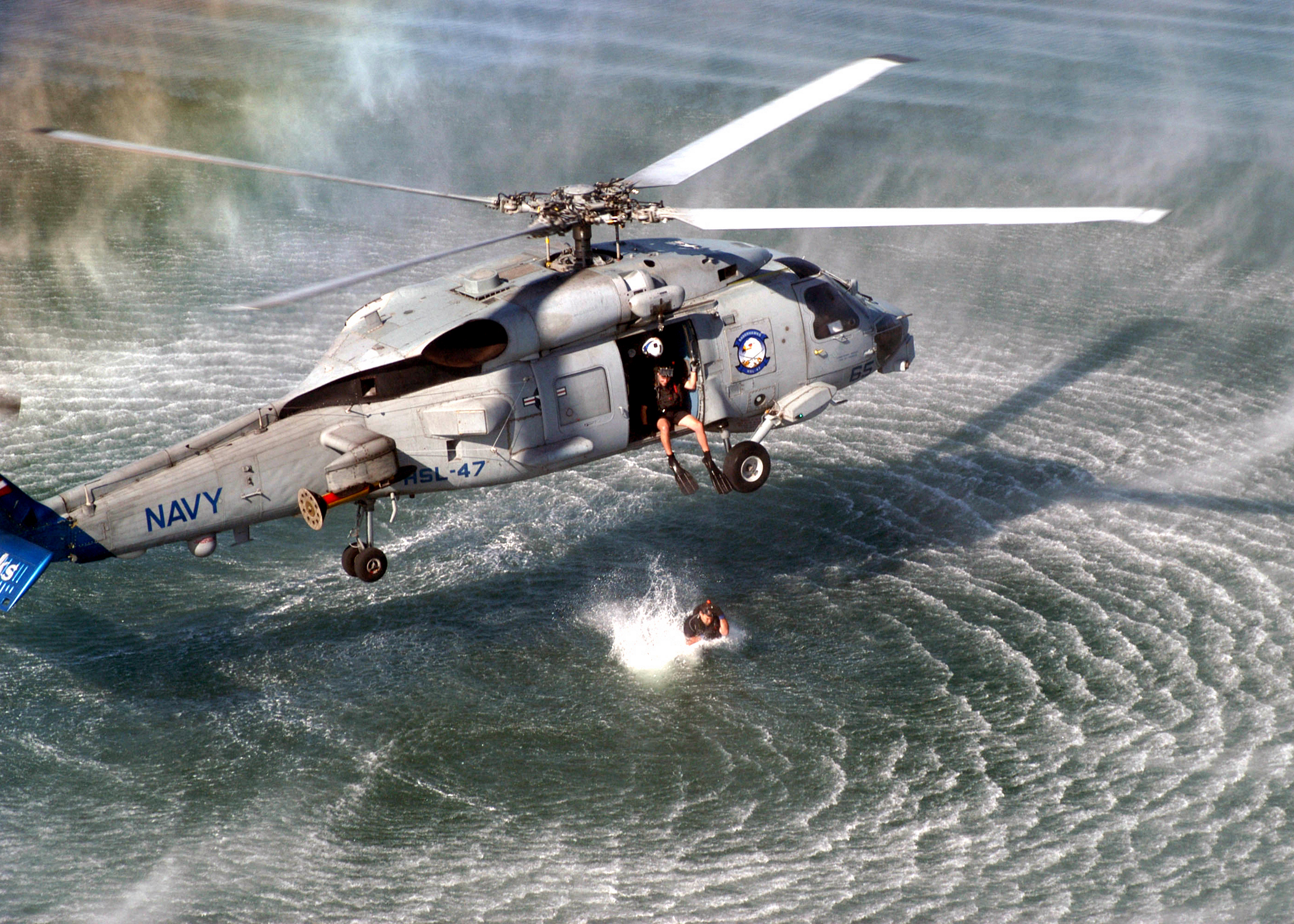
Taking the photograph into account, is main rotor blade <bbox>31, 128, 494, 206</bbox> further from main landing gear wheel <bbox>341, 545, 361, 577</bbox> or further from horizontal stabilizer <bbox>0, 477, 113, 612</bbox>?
main landing gear wheel <bbox>341, 545, 361, 577</bbox>

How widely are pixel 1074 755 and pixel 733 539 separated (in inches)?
317

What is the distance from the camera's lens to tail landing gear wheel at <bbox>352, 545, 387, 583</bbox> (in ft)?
61.4

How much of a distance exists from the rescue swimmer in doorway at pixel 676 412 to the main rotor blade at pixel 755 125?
2953 millimetres

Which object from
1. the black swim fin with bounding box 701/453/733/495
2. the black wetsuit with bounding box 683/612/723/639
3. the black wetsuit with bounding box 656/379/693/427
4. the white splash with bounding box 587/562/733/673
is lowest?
the white splash with bounding box 587/562/733/673

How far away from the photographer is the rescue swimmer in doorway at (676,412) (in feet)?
66.0

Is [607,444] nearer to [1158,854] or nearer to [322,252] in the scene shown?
[1158,854]

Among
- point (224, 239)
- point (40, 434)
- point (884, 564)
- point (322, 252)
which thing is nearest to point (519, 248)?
point (322, 252)

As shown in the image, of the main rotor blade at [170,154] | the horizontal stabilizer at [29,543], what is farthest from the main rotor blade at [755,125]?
the horizontal stabilizer at [29,543]

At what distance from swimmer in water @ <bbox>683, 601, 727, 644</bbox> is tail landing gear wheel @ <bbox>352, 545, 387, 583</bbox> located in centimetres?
558

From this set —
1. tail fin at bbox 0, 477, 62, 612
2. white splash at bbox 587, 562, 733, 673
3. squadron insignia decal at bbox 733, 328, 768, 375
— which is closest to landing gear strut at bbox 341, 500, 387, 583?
tail fin at bbox 0, 477, 62, 612

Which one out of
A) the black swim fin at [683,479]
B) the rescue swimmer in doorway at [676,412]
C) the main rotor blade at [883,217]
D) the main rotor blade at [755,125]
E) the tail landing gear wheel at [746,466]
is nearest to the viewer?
the main rotor blade at [883,217]

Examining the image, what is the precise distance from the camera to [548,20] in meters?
61.1

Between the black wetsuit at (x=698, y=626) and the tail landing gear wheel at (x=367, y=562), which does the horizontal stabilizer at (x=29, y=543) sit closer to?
the tail landing gear wheel at (x=367, y=562)

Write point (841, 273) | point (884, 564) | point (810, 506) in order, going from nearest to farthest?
point (884, 564) → point (810, 506) → point (841, 273)
